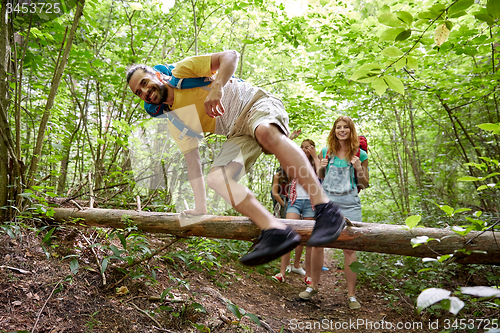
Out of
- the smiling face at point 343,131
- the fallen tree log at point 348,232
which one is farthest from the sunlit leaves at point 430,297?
the smiling face at point 343,131

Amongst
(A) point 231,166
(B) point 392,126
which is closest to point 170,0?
(A) point 231,166

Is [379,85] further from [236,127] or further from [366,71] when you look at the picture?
[236,127]

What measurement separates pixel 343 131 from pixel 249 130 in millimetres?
1607

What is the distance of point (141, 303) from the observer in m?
2.32

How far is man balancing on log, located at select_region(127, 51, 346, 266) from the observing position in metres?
1.73

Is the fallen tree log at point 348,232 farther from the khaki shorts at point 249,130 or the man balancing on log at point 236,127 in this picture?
the khaki shorts at point 249,130

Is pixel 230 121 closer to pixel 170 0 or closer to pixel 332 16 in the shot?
pixel 170 0

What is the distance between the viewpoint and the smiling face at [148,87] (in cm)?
214

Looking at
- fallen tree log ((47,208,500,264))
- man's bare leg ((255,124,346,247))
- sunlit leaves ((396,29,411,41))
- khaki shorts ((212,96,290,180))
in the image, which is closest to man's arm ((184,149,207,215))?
fallen tree log ((47,208,500,264))

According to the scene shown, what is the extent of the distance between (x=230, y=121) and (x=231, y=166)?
0.39 meters

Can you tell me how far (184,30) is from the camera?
17.3 ft

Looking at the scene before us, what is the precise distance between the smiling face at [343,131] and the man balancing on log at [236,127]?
1.36 metres

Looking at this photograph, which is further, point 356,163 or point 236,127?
point 356,163

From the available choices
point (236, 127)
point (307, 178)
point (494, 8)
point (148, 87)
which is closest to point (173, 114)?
point (148, 87)
